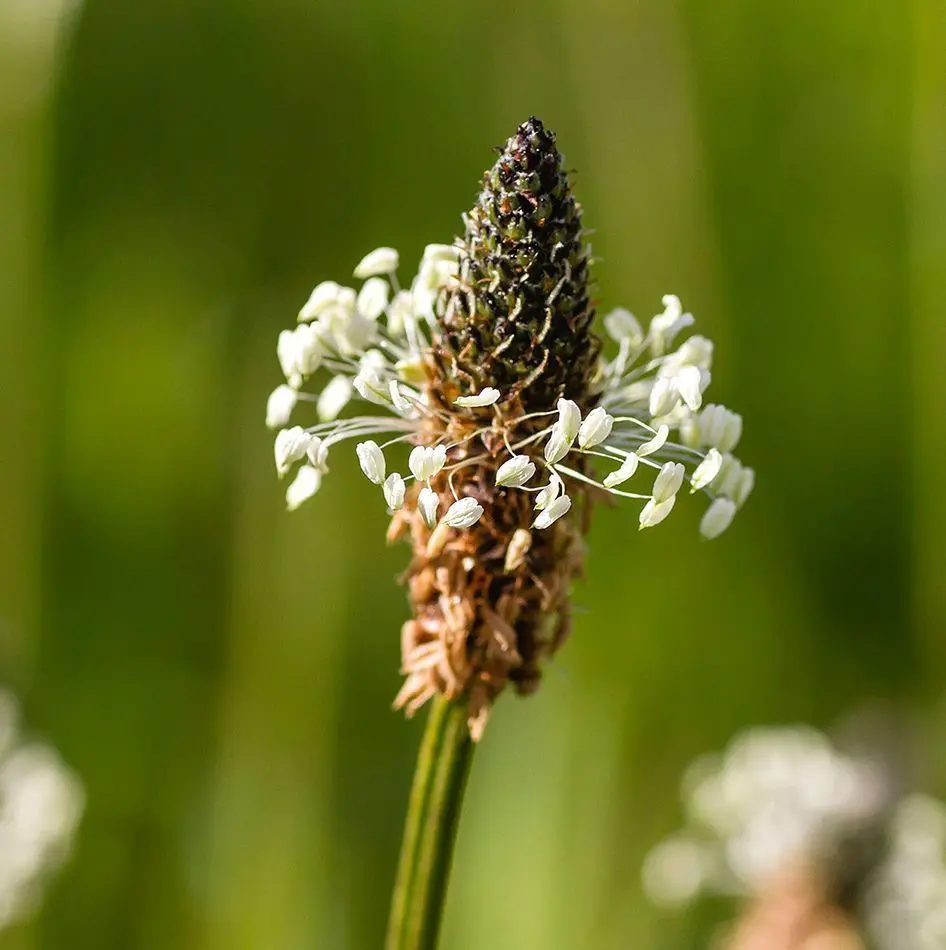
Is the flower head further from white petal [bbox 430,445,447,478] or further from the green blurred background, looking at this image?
the green blurred background

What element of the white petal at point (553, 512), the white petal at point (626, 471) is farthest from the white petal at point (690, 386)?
the white petal at point (553, 512)

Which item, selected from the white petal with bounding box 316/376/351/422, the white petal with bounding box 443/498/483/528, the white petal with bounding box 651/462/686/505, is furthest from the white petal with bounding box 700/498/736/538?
the white petal with bounding box 316/376/351/422

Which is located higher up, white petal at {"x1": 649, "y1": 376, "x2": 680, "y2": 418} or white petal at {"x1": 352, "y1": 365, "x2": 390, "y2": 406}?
white petal at {"x1": 649, "y1": 376, "x2": 680, "y2": 418}

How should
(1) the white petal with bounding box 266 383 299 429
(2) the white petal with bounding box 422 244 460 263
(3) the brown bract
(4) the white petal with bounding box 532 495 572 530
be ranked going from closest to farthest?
(4) the white petal with bounding box 532 495 572 530 < (3) the brown bract < (2) the white petal with bounding box 422 244 460 263 < (1) the white petal with bounding box 266 383 299 429

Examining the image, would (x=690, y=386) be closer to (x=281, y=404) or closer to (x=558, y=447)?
(x=558, y=447)

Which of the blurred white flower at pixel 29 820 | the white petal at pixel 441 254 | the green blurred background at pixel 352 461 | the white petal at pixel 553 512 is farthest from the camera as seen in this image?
the green blurred background at pixel 352 461

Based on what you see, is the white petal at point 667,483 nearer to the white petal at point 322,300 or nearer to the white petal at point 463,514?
the white petal at point 463,514
